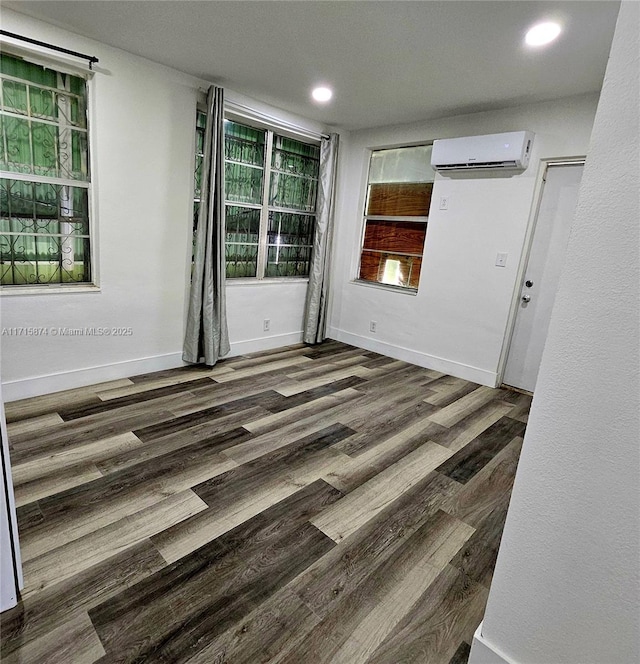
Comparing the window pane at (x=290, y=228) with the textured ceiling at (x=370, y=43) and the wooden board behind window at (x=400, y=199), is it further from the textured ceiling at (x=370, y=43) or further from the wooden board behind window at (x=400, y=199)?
the textured ceiling at (x=370, y=43)

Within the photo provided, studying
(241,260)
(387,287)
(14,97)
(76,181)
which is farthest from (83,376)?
(387,287)

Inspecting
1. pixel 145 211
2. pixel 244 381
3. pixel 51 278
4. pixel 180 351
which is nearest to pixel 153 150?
pixel 145 211

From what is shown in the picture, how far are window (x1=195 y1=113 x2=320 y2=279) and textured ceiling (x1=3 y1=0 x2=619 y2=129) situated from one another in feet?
2.01

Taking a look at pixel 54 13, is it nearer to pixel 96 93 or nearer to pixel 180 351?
pixel 96 93

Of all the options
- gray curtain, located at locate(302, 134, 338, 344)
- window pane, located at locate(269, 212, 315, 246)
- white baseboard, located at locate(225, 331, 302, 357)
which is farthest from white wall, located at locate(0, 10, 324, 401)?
window pane, located at locate(269, 212, 315, 246)

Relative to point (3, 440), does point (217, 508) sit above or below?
below

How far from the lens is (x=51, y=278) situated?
9.45ft

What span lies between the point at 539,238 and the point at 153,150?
131 inches

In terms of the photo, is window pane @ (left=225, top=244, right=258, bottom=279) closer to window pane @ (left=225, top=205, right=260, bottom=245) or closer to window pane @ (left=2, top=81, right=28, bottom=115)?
window pane @ (left=225, top=205, right=260, bottom=245)

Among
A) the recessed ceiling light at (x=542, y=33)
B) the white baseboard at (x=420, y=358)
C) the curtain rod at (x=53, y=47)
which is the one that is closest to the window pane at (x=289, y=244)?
the white baseboard at (x=420, y=358)

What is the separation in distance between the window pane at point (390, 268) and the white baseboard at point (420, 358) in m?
0.73

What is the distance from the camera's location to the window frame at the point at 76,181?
8.23 feet

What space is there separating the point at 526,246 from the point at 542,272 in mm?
273

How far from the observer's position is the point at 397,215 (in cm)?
443
